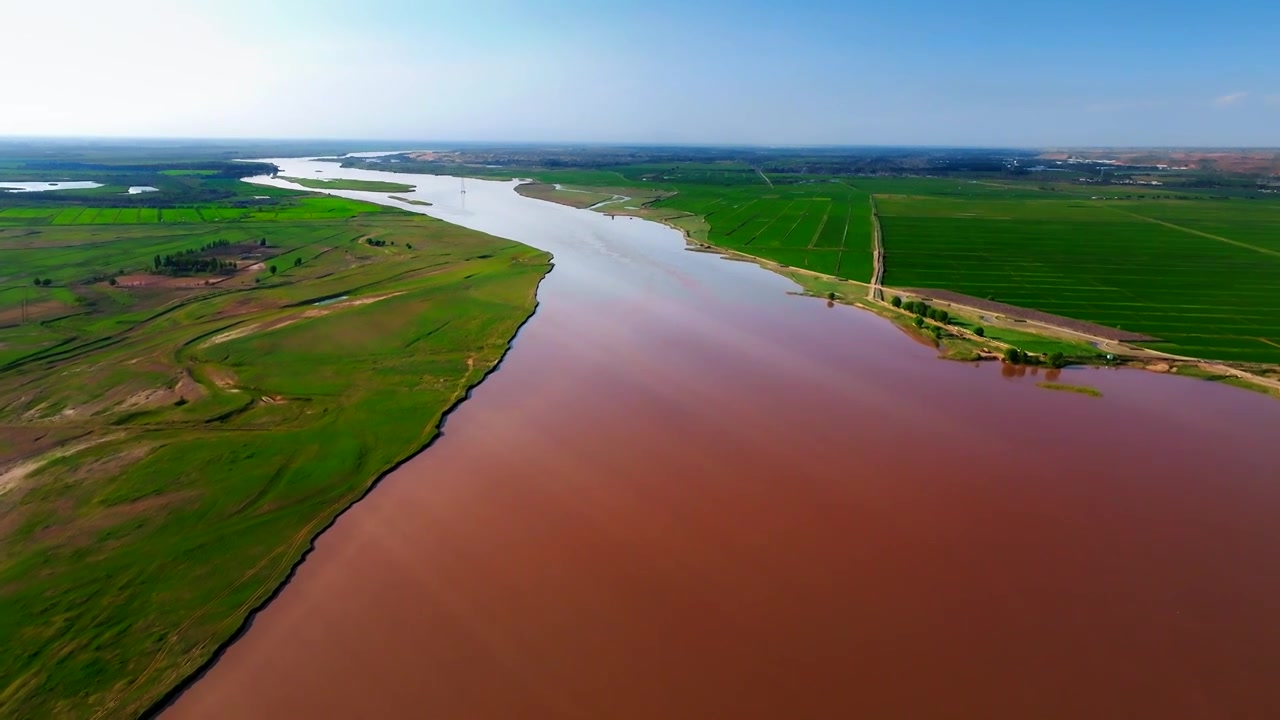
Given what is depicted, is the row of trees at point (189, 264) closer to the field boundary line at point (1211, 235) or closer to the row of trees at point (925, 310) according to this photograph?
the row of trees at point (925, 310)

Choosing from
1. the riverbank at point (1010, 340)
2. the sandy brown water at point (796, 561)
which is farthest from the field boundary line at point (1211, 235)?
the sandy brown water at point (796, 561)

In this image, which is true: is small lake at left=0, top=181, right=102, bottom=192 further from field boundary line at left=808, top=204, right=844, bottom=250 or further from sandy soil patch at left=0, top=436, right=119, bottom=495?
field boundary line at left=808, top=204, right=844, bottom=250

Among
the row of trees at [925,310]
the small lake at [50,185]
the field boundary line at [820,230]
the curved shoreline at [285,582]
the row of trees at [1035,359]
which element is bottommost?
the curved shoreline at [285,582]

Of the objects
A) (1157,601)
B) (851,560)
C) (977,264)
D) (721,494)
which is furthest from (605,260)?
(1157,601)

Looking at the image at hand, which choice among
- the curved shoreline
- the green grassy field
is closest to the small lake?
the green grassy field

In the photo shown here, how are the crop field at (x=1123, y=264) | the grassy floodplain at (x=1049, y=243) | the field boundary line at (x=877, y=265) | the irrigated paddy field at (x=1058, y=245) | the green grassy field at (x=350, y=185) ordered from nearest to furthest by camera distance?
the crop field at (x=1123, y=264), the grassy floodplain at (x=1049, y=243), the irrigated paddy field at (x=1058, y=245), the field boundary line at (x=877, y=265), the green grassy field at (x=350, y=185)

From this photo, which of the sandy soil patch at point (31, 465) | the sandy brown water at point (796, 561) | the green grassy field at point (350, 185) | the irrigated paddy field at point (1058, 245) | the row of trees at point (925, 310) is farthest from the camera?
the green grassy field at point (350, 185)

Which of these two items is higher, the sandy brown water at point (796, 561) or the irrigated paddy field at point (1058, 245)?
the irrigated paddy field at point (1058, 245)

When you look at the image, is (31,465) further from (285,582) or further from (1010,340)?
(1010,340)
